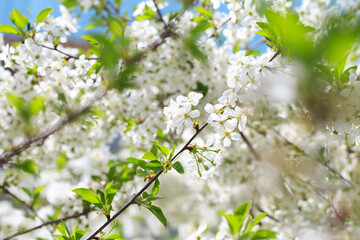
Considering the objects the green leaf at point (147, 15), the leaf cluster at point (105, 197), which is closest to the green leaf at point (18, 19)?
the green leaf at point (147, 15)

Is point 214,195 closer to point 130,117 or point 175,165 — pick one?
point 130,117

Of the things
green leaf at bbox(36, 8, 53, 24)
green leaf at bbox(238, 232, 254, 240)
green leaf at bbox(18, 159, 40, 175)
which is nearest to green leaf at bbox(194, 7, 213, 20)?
green leaf at bbox(36, 8, 53, 24)

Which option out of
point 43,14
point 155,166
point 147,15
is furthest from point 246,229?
point 147,15

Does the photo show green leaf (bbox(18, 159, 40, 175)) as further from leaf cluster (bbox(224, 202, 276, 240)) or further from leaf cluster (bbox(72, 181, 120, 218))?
leaf cluster (bbox(224, 202, 276, 240))

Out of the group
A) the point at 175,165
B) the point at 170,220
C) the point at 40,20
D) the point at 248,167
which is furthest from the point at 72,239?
the point at 170,220

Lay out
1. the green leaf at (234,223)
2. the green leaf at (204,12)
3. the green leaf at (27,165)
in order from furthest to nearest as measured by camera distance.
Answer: the green leaf at (204,12)
the green leaf at (27,165)
the green leaf at (234,223)

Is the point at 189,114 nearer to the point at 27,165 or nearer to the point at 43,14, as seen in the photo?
the point at 27,165

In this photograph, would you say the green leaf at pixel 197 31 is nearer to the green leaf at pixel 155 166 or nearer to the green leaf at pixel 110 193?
the green leaf at pixel 155 166

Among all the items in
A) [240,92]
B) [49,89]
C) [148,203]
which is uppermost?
[49,89]

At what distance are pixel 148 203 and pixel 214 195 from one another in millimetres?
2405

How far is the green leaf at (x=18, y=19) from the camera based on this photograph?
1.66 m

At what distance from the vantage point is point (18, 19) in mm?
1687

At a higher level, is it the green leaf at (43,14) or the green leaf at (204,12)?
the green leaf at (204,12)

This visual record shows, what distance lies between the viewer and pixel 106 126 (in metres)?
2.98
